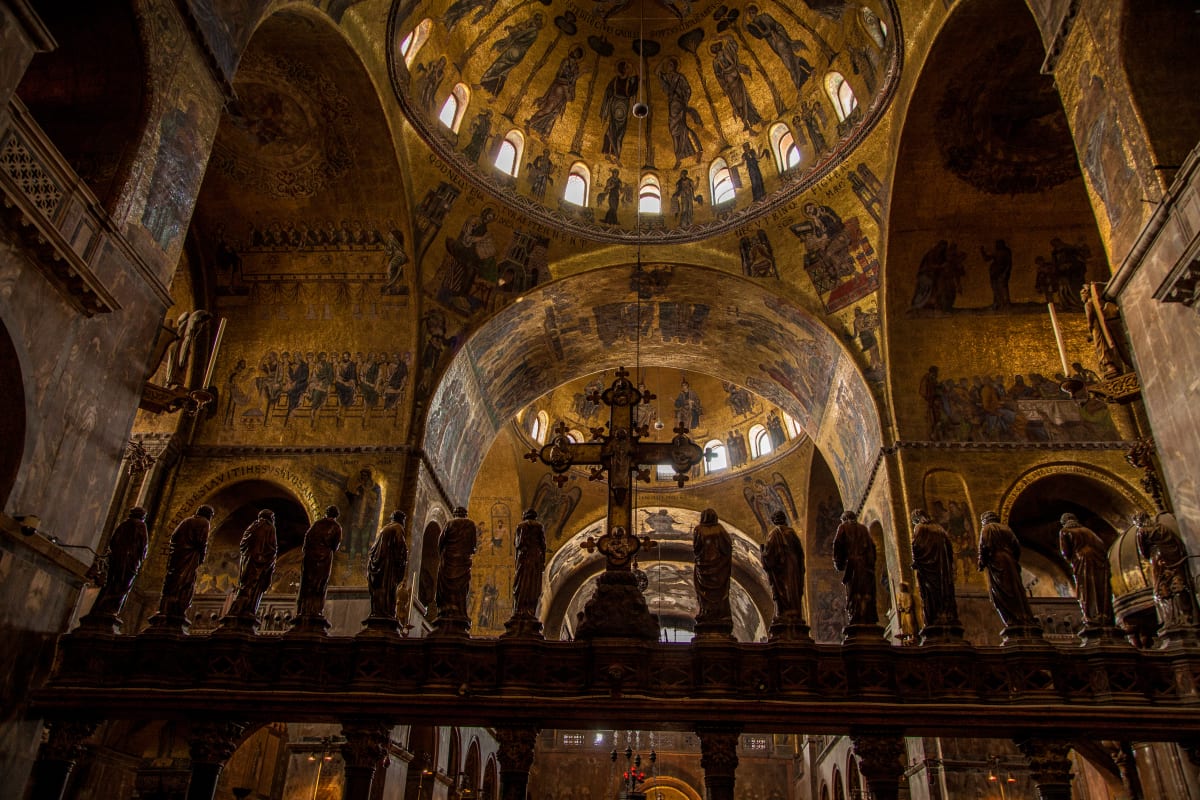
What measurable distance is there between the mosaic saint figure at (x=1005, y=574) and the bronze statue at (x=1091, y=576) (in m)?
0.48

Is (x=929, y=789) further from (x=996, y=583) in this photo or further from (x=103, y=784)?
(x=103, y=784)

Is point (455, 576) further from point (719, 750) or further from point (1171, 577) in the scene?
point (1171, 577)

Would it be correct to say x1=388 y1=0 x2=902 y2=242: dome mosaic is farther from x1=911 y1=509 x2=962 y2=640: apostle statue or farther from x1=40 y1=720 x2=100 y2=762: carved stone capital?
x1=40 y1=720 x2=100 y2=762: carved stone capital

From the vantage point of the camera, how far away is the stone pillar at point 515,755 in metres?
7.56

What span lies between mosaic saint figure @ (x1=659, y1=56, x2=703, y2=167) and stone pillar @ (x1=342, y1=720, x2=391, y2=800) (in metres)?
14.5

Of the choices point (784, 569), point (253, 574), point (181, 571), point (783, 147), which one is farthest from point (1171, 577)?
point (783, 147)

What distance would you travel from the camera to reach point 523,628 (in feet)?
27.2

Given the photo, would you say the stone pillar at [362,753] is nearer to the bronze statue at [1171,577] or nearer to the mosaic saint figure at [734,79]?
the bronze statue at [1171,577]

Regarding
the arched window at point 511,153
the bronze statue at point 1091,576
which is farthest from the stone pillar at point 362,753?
the arched window at point 511,153

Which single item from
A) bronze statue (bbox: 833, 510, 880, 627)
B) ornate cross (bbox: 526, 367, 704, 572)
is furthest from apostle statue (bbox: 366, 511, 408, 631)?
bronze statue (bbox: 833, 510, 880, 627)

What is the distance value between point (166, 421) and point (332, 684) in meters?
9.37

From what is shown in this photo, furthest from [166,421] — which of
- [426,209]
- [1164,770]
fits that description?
[1164,770]

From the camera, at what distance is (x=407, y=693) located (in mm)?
7941

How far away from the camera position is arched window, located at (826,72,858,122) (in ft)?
54.3
